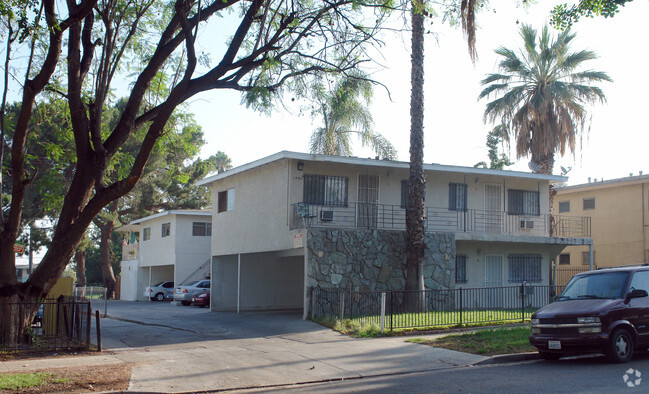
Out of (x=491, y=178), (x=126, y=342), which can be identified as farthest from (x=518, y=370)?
(x=491, y=178)

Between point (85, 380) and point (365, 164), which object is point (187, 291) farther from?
point (85, 380)

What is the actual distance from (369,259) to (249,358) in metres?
9.41

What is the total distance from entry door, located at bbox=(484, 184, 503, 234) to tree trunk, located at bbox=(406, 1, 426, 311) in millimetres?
6398

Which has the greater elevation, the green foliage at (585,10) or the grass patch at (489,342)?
the green foliage at (585,10)

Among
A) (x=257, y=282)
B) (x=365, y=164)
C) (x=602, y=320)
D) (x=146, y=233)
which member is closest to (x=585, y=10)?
(x=602, y=320)

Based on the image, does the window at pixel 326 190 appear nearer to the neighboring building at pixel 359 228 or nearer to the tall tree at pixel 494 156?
the neighboring building at pixel 359 228

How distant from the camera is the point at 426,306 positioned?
21.3 m

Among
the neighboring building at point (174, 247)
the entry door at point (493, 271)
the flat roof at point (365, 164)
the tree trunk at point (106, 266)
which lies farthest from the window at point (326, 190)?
the tree trunk at point (106, 266)

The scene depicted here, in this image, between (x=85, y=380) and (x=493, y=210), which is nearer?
(x=85, y=380)

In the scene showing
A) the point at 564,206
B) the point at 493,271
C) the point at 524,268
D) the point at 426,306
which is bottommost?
the point at 426,306

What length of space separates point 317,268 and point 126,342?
6893 mm

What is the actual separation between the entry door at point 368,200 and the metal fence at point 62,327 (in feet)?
37.3

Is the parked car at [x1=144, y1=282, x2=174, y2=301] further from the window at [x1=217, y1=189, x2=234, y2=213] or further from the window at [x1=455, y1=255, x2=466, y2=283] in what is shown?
the window at [x1=455, y1=255, x2=466, y2=283]

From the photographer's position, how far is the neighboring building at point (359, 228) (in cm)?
2220
